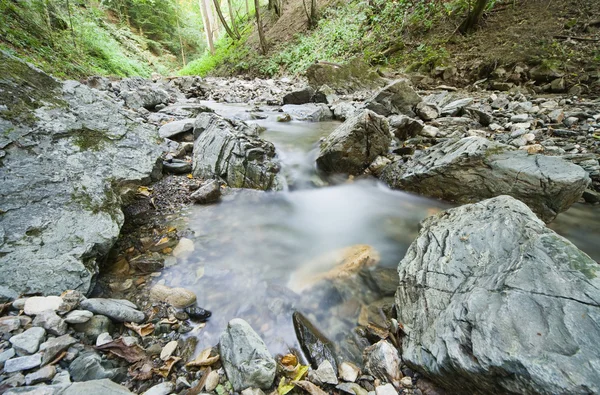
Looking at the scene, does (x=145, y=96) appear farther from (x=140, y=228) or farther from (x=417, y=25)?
(x=417, y=25)

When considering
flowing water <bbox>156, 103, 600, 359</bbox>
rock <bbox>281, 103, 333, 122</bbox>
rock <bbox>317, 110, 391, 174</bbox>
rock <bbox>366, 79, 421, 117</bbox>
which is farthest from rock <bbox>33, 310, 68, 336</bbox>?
rock <bbox>281, 103, 333, 122</bbox>

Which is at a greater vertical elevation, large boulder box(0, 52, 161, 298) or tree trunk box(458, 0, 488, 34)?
tree trunk box(458, 0, 488, 34)

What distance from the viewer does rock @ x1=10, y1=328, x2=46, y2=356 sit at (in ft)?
5.30

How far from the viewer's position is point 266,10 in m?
25.1

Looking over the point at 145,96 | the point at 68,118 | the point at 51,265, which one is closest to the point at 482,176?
the point at 51,265

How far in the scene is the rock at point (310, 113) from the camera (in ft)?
28.8

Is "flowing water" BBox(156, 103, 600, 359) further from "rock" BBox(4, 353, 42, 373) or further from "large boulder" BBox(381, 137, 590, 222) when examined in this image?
"rock" BBox(4, 353, 42, 373)

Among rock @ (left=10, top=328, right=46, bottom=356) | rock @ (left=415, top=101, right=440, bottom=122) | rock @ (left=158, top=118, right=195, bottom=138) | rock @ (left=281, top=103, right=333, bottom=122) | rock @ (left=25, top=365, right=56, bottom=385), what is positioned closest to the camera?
rock @ (left=25, top=365, right=56, bottom=385)

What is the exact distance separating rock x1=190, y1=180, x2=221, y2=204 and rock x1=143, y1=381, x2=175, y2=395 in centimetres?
273

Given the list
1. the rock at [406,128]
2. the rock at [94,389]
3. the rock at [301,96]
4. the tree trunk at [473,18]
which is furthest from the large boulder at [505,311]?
the tree trunk at [473,18]

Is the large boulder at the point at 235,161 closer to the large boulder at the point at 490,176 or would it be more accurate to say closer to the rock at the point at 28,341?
the large boulder at the point at 490,176

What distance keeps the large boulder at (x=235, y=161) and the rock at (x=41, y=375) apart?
3328mm

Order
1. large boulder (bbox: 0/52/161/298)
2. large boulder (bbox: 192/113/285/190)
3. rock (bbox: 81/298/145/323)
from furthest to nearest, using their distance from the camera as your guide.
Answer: large boulder (bbox: 192/113/285/190), large boulder (bbox: 0/52/161/298), rock (bbox: 81/298/145/323)

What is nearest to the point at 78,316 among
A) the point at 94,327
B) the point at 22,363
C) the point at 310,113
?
the point at 94,327
